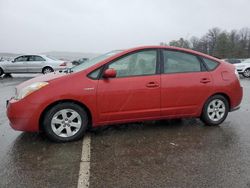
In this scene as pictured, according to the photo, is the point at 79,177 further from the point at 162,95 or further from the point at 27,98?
the point at 162,95

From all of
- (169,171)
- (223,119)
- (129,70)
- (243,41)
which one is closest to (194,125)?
(223,119)

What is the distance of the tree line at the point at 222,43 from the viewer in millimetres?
73500

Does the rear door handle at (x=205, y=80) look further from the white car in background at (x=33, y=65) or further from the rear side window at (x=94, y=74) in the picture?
the white car in background at (x=33, y=65)

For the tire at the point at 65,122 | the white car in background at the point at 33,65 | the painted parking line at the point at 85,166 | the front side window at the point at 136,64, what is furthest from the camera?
the white car in background at the point at 33,65

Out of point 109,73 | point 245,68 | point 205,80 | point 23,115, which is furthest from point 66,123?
point 245,68

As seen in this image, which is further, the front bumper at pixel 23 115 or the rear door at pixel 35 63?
the rear door at pixel 35 63

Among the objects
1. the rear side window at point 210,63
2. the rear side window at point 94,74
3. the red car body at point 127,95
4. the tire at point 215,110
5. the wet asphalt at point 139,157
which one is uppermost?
the rear side window at point 210,63

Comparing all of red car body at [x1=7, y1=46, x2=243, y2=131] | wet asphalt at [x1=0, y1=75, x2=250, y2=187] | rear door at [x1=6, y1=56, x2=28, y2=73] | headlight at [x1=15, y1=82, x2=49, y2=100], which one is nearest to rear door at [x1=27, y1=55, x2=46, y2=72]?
rear door at [x1=6, y1=56, x2=28, y2=73]

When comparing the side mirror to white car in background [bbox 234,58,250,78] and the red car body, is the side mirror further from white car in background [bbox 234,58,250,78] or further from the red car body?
white car in background [bbox 234,58,250,78]

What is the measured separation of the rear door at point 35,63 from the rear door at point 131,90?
44.2 ft

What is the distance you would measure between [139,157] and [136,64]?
66.3 inches

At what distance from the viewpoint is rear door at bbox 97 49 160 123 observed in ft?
14.9

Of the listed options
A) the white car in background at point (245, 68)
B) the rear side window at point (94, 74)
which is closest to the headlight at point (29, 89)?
the rear side window at point (94, 74)

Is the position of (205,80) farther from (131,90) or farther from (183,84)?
(131,90)
